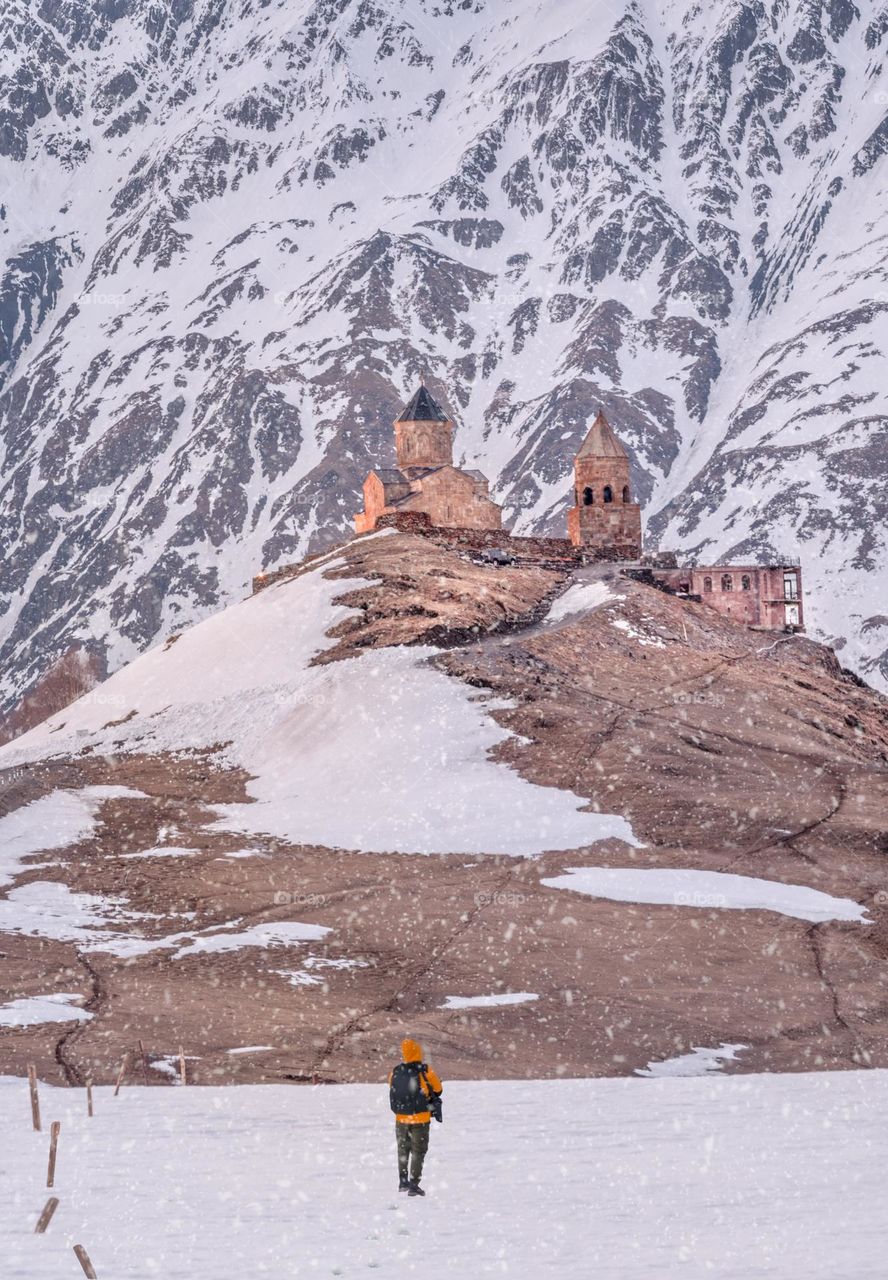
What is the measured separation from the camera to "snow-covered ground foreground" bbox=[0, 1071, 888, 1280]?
1641 centimetres

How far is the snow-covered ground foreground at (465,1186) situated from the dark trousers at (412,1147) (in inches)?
14.1

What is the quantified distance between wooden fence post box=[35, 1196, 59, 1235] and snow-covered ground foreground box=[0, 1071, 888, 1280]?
0.31ft

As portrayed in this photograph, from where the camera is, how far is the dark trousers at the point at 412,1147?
1972 centimetres

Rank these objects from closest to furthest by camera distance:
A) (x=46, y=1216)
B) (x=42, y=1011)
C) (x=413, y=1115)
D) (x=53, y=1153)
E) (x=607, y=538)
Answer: (x=46, y=1216) → (x=53, y=1153) → (x=413, y=1115) → (x=42, y=1011) → (x=607, y=538)

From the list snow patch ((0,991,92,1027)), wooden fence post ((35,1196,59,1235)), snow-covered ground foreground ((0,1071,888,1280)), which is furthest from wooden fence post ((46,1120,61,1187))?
snow patch ((0,991,92,1027))

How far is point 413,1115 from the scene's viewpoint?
1977 cm

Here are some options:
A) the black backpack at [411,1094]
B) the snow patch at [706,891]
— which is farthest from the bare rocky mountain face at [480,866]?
the black backpack at [411,1094]

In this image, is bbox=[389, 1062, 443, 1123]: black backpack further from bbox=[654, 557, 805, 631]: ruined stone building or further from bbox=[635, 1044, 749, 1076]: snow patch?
bbox=[654, 557, 805, 631]: ruined stone building

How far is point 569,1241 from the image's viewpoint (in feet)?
56.6

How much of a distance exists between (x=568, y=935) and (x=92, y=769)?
1019 inches

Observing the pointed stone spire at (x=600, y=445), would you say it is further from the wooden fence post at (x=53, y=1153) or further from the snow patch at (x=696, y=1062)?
the wooden fence post at (x=53, y=1153)

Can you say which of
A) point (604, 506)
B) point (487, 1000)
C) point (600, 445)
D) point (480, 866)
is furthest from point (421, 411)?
point (487, 1000)

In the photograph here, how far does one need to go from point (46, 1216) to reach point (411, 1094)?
4533mm

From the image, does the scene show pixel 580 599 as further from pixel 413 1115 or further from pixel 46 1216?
pixel 46 1216
